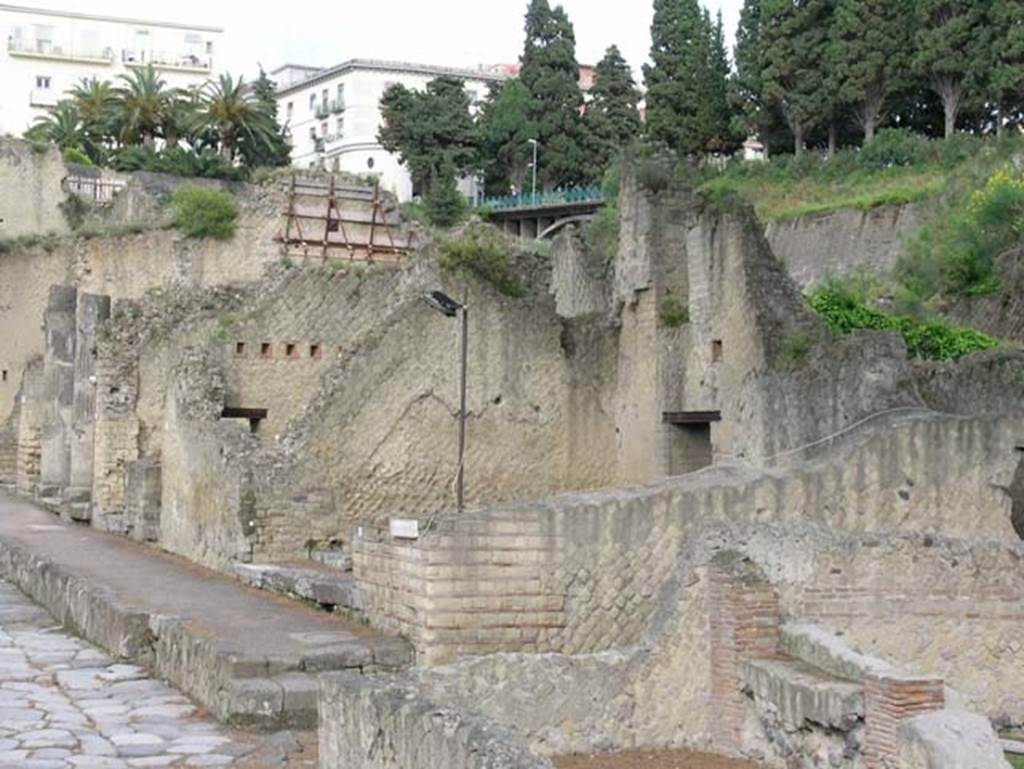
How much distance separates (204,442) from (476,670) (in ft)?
26.7

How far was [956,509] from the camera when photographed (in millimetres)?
10945

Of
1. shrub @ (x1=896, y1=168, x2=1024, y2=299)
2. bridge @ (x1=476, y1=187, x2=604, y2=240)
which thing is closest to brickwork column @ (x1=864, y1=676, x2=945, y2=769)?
shrub @ (x1=896, y1=168, x2=1024, y2=299)

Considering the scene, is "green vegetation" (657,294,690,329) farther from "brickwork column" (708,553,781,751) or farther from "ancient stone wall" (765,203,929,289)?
"ancient stone wall" (765,203,929,289)

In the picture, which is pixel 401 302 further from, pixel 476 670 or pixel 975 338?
pixel 476 670

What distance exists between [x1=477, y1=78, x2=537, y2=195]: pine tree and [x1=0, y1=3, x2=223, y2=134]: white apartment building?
19395mm

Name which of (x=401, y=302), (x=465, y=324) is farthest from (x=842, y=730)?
(x=401, y=302)

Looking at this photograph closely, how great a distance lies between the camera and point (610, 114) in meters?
58.5

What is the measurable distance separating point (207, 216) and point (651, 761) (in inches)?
735

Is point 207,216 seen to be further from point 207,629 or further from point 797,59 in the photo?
point 797,59

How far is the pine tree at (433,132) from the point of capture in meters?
61.9

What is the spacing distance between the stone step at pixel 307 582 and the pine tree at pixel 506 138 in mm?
46798

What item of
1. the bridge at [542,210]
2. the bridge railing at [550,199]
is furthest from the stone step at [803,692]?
the bridge railing at [550,199]

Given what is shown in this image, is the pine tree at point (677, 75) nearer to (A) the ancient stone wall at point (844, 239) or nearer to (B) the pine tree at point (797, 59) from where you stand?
(B) the pine tree at point (797, 59)

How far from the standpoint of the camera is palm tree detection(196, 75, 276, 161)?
2040 inches
